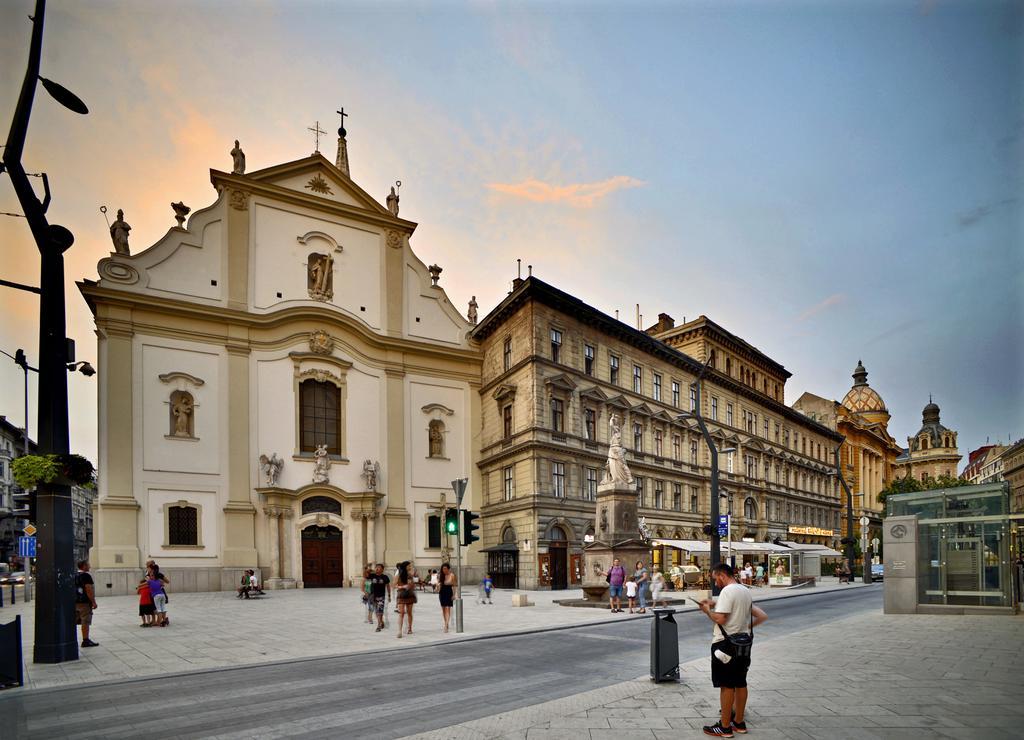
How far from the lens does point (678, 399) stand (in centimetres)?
4909

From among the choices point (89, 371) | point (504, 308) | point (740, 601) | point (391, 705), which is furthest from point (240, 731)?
point (504, 308)

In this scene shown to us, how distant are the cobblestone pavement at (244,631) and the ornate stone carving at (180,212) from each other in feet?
62.0

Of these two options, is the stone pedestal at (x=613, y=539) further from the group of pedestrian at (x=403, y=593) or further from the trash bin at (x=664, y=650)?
the trash bin at (x=664, y=650)

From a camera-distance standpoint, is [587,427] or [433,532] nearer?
[433,532]

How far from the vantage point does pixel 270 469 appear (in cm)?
3509

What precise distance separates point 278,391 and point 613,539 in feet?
67.3

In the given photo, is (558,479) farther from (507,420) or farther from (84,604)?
(84,604)

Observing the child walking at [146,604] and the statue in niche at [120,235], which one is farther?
the statue in niche at [120,235]

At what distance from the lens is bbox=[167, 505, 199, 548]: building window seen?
107ft

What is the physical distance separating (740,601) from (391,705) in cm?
477

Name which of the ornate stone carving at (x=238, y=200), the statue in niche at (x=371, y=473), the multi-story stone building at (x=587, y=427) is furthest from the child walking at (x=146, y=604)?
the ornate stone carving at (x=238, y=200)

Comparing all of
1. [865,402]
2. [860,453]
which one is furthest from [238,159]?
[865,402]

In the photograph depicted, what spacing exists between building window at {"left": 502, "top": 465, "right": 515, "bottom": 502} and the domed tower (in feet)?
307

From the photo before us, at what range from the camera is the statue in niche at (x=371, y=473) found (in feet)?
124
